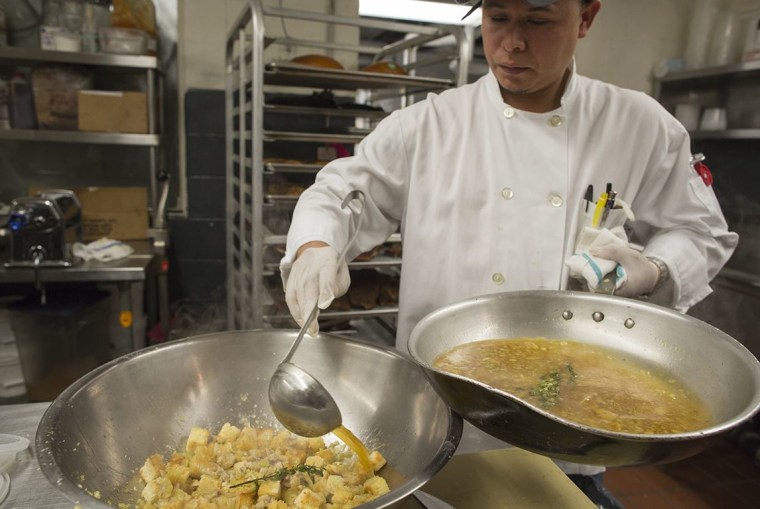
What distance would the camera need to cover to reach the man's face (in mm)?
1286

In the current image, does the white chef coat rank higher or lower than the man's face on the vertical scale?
lower

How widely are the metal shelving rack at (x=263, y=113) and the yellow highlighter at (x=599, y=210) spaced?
5.01 feet

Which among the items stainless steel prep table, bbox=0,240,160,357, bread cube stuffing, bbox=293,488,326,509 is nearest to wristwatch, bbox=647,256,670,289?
bread cube stuffing, bbox=293,488,326,509

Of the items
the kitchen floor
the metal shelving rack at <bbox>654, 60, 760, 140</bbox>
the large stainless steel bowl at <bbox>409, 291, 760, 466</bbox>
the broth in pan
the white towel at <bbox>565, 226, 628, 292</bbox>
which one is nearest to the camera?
the large stainless steel bowl at <bbox>409, 291, 760, 466</bbox>

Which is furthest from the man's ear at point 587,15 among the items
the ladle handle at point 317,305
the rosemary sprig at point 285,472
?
the rosemary sprig at point 285,472

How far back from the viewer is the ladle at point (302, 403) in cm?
91

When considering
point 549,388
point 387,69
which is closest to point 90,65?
point 387,69

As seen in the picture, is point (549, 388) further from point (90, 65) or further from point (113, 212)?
point (90, 65)

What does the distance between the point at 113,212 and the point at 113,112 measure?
1.99ft

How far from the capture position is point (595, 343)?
1135mm

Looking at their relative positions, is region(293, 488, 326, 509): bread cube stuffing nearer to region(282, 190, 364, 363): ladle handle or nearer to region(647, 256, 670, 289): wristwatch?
region(282, 190, 364, 363): ladle handle

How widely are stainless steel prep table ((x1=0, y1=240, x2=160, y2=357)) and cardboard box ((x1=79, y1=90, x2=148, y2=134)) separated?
696 millimetres

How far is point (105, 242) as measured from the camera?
297 centimetres

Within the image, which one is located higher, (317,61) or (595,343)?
(317,61)
